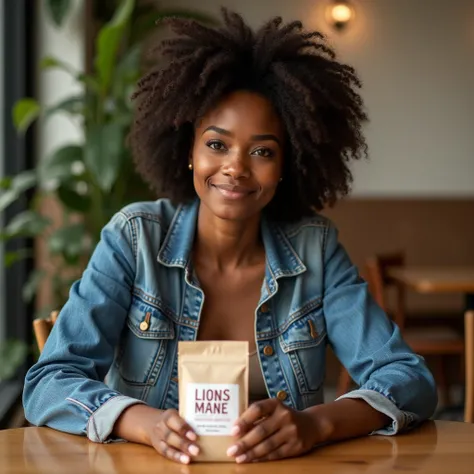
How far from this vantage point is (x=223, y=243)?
6.01 ft

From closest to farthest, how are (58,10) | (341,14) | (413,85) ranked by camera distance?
(58,10), (341,14), (413,85)

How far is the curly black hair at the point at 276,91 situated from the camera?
1.71 metres

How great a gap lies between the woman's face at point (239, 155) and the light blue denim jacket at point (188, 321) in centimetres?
14

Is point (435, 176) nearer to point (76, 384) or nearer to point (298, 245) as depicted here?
point (298, 245)

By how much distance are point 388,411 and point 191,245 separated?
0.54m

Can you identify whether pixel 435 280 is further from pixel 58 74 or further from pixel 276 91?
pixel 276 91

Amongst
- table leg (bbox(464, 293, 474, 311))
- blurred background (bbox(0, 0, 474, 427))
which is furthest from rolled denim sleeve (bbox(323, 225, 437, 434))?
table leg (bbox(464, 293, 474, 311))

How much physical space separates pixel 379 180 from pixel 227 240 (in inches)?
185

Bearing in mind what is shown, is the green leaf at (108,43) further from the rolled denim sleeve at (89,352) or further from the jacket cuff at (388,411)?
the jacket cuff at (388,411)

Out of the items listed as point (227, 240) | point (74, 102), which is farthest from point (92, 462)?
point (74, 102)

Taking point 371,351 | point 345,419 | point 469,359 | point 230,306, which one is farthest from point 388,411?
point 469,359

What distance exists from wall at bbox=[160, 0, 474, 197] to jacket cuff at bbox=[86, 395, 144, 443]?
16.7 ft

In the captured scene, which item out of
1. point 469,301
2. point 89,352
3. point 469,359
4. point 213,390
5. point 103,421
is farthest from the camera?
point 469,301

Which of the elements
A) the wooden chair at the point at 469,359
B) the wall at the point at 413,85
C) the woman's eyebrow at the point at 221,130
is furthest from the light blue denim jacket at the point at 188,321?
the wall at the point at 413,85
